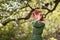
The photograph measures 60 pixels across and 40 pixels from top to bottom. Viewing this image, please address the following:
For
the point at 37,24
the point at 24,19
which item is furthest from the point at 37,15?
the point at 24,19

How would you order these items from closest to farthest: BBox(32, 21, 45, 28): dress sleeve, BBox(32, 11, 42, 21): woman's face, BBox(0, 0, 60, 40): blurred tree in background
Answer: BBox(32, 11, 42, 21): woman's face < BBox(32, 21, 45, 28): dress sleeve < BBox(0, 0, 60, 40): blurred tree in background

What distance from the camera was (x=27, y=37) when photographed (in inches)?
241

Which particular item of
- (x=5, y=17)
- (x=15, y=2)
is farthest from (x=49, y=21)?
(x=15, y=2)

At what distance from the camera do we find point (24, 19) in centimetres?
539

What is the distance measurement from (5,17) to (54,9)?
56.8 inches

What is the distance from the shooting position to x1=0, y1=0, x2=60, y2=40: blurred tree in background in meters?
4.50

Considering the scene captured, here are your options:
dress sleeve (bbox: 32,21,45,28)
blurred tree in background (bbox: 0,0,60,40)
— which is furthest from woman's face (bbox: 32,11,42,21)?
blurred tree in background (bbox: 0,0,60,40)

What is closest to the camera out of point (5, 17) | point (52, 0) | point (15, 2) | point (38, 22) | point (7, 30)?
point (38, 22)

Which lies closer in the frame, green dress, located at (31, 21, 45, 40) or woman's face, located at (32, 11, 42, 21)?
woman's face, located at (32, 11, 42, 21)

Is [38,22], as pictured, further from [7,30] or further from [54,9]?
[7,30]

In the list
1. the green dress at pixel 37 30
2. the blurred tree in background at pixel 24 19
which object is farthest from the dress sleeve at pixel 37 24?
the blurred tree in background at pixel 24 19

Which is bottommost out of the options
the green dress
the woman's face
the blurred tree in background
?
the blurred tree in background

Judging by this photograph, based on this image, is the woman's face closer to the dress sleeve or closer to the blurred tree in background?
the dress sleeve

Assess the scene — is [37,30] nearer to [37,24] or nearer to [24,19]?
[37,24]
